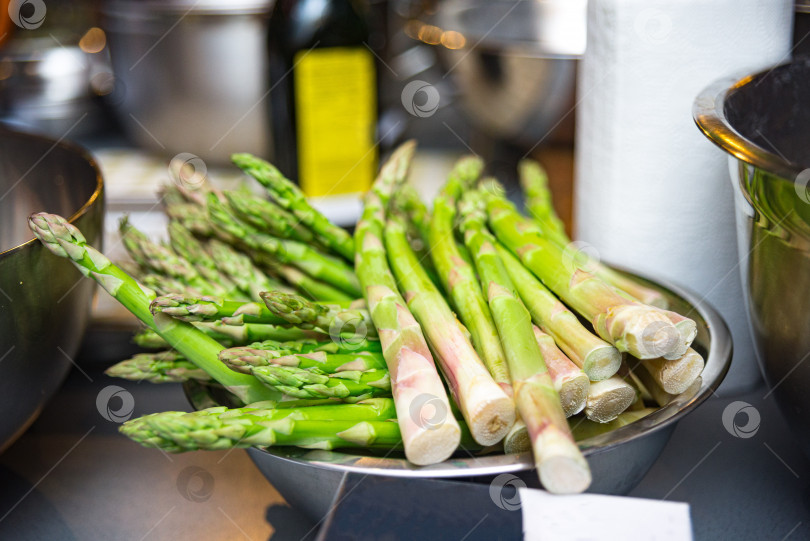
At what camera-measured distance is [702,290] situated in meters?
0.63

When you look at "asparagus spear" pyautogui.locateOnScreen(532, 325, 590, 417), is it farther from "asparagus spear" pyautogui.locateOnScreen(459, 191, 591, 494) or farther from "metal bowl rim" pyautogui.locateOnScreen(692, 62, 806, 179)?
"metal bowl rim" pyautogui.locateOnScreen(692, 62, 806, 179)

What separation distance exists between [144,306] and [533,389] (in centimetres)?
25

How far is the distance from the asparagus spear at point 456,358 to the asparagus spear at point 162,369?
0.15 m

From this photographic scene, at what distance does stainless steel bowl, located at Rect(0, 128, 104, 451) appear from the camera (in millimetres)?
447

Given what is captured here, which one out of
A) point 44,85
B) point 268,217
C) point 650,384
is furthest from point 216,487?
point 44,85

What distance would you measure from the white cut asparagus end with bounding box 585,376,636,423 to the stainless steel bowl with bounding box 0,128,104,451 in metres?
0.35

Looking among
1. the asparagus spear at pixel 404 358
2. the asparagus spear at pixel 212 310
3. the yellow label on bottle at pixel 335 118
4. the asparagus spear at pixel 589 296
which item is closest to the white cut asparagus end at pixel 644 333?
the asparagus spear at pixel 589 296

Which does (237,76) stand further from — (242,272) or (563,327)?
(563,327)

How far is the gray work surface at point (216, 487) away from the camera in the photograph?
0.49 m

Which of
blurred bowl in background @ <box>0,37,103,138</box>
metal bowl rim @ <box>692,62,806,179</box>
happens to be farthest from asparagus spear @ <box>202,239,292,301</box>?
blurred bowl in background @ <box>0,37,103,138</box>

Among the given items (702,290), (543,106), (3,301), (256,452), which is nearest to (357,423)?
(256,452)

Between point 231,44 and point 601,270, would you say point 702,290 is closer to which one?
point 601,270

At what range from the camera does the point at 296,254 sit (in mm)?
570

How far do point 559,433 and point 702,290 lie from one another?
1.10ft
